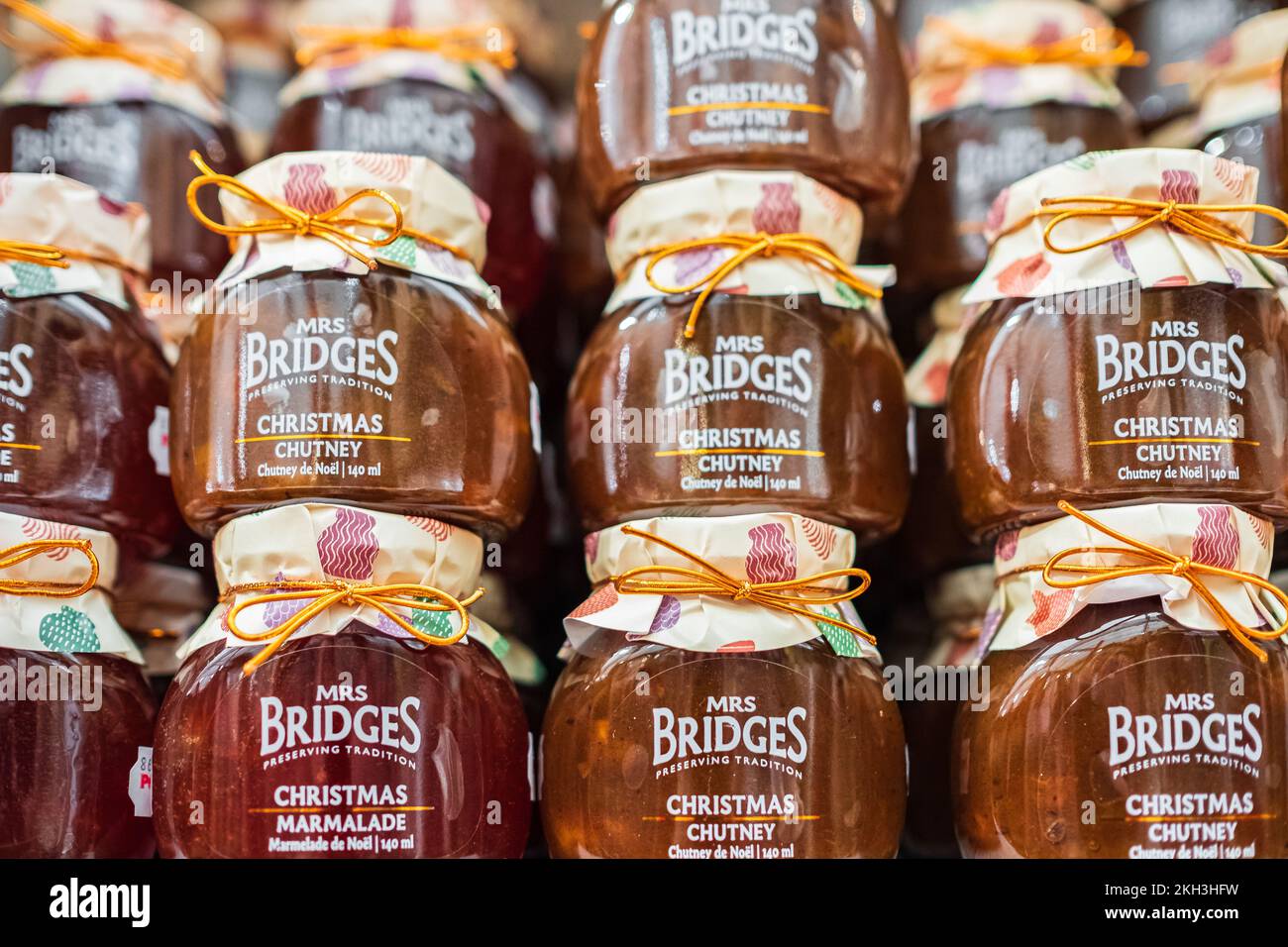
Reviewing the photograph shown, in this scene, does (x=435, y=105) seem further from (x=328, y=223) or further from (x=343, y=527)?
(x=343, y=527)

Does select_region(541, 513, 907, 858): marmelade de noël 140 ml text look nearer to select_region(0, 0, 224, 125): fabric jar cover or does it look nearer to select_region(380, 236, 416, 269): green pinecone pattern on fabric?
select_region(380, 236, 416, 269): green pinecone pattern on fabric

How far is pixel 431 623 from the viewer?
126 cm

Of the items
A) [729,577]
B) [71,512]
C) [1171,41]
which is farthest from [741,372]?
[1171,41]

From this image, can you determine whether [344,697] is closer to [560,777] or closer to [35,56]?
[560,777]

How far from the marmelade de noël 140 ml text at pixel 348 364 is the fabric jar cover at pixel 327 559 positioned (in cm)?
2

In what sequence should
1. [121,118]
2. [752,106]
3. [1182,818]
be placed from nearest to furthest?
1. [1182,818]
2. [752,106]
3. [121,118]

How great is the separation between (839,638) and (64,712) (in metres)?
0.68

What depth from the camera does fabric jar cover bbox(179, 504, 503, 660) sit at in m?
1.24

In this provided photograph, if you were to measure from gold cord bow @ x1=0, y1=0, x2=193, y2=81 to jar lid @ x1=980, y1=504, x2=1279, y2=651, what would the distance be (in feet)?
3.58

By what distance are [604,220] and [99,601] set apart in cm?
63

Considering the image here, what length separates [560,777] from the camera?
128 centimetres

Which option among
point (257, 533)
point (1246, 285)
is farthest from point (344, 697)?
point (1246, 285)

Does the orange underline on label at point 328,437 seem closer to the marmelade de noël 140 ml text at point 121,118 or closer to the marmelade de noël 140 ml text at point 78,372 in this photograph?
the marmelade de noël 140 ml text at point 78,372

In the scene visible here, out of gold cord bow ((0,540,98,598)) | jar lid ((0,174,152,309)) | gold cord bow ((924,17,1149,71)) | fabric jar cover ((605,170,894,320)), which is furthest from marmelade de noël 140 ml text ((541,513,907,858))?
gold cord bow ((924,17,1149,71))
